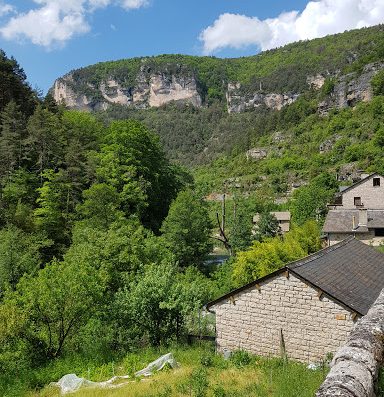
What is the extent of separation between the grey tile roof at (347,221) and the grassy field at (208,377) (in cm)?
2349

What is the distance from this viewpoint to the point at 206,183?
104500 mm

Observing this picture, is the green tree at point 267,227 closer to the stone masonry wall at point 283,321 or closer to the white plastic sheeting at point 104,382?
the stone masonry wall at point 283,321

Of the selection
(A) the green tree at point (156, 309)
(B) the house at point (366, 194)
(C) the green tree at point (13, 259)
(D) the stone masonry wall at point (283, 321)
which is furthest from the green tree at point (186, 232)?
(D) the stone masonry wall at point (283, 321)

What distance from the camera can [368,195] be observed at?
3950 cm

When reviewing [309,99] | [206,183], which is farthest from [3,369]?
[309,99]

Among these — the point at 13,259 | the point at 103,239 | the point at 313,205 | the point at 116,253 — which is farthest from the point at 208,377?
the point at 313,205

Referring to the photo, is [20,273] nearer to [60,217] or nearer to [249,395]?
[60,217]

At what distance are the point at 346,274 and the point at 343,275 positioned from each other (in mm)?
278

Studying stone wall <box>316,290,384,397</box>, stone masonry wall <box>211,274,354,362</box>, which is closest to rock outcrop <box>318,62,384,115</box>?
stone masonry wall <box>211,274,354,362</box>

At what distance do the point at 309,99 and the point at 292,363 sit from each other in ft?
438

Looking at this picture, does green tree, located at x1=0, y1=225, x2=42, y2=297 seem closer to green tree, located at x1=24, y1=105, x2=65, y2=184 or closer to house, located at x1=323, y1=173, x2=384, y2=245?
green tree, located at x1=24, y1=105, x2=65, y2=184

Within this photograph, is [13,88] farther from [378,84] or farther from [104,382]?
[378,84]

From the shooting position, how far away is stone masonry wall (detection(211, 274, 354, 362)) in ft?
38.4

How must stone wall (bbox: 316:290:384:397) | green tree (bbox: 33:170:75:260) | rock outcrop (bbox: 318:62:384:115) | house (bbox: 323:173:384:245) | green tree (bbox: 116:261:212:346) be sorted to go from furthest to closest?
1. rock outcrop (bbox: 318:62:384:115)
2. house (bbox: 323:173:384:245)
3. green tree (bbox: 33:170:75:260)
4. green tree (bbox: 116:261:212:346)
5. stone wall (bbox: 316:290:384:397)
